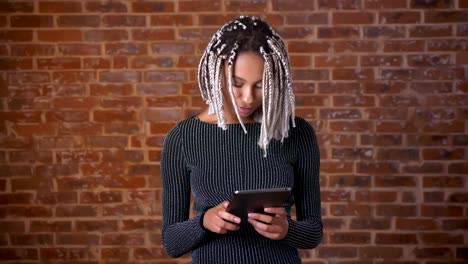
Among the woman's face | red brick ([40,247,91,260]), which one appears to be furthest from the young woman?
red brick ([40,247,91,260])

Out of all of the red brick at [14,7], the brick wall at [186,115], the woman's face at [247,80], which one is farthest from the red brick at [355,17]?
the red brick at [14,7]

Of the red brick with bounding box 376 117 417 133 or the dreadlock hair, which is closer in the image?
the dreadlock hair

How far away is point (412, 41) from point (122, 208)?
6.84 ft

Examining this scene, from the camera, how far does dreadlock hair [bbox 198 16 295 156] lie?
1.61 meters

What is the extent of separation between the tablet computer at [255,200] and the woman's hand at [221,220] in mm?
17

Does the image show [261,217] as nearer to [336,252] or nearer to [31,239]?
[336,252]

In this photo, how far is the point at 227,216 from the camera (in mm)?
1478

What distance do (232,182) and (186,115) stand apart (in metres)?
1.67

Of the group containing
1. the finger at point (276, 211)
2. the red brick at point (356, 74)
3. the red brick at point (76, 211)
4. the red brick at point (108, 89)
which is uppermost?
the red brick at point (356, 74)

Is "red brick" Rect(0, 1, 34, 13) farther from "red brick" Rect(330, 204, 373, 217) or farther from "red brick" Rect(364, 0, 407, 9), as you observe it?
"red brick" Rect(330, 204, 373, 217)

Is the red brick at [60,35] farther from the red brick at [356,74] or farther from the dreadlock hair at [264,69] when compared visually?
the dreadlock hair at [264,69]

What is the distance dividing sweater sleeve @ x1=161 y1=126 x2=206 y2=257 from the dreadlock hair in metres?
0.17

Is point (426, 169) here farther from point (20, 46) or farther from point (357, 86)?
point (20, 46)

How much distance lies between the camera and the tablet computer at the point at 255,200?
1.38 m
